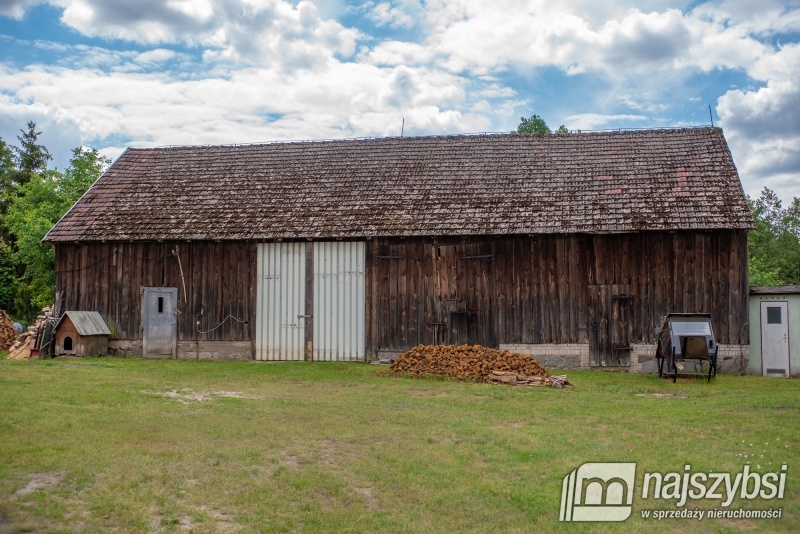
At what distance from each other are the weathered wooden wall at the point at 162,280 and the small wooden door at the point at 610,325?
10.7 m

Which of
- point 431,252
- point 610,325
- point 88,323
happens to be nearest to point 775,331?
point 610,325

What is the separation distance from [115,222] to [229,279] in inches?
186

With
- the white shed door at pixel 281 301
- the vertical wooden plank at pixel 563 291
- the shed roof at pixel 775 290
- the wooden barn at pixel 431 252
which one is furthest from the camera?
the white shed door at pixel 281 301

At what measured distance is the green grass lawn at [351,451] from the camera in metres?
6.82

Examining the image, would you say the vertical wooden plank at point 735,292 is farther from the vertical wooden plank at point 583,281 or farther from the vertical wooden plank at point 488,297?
the vertical wooden plank at point 488,297

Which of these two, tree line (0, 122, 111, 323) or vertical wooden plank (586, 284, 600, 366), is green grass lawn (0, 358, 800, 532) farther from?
tree line (0, 122, 111, 323)

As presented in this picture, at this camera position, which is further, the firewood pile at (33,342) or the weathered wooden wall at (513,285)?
the firewood pile at (33,342)

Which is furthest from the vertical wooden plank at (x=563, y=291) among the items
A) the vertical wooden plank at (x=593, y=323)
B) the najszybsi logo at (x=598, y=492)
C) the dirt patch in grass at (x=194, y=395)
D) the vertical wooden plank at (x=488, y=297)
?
the najszybsi logo at (x=598, y=492)

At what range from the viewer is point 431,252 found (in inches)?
856

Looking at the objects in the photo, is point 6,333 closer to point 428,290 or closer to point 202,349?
point 202,349

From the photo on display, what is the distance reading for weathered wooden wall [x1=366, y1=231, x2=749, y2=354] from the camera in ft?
66.5

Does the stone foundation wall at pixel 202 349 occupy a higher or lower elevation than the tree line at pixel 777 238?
lower

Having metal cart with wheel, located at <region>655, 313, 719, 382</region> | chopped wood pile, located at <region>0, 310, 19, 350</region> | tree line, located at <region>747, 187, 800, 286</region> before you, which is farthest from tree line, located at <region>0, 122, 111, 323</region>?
tree line, located at <region>747, 187, 800, 286</region>

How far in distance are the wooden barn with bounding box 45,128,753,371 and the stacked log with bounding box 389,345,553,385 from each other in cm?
286
